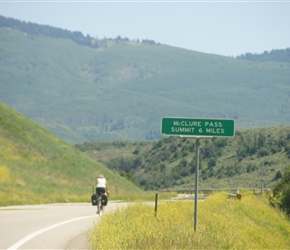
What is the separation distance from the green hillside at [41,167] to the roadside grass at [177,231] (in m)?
22.7

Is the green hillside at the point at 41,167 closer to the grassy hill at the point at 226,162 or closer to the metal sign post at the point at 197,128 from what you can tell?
the metal sign post at the point at 197,128

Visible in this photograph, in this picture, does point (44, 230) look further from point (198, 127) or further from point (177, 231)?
point (198, 127)

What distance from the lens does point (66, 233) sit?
19.5 meters

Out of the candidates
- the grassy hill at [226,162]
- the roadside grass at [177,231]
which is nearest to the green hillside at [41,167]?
the roadside grass at [177,231]

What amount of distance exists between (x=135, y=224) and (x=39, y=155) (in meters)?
45.8

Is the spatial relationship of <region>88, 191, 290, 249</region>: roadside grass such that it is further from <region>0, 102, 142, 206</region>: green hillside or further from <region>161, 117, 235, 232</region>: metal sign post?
<region>0, 102, 142, 206</region>: green hillside

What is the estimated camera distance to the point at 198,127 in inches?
656

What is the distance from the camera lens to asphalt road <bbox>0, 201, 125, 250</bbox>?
16.8 metres

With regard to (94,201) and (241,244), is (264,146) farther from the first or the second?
(241,244)

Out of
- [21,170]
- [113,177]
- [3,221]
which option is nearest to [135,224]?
[3,221]

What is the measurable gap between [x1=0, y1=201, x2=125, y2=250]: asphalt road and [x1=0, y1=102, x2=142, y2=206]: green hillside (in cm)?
1933

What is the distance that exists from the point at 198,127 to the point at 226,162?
11434 centimetres

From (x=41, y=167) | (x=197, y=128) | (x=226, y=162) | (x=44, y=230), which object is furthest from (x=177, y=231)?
(x=226, y=162)

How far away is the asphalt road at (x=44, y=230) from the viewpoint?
16.8m
